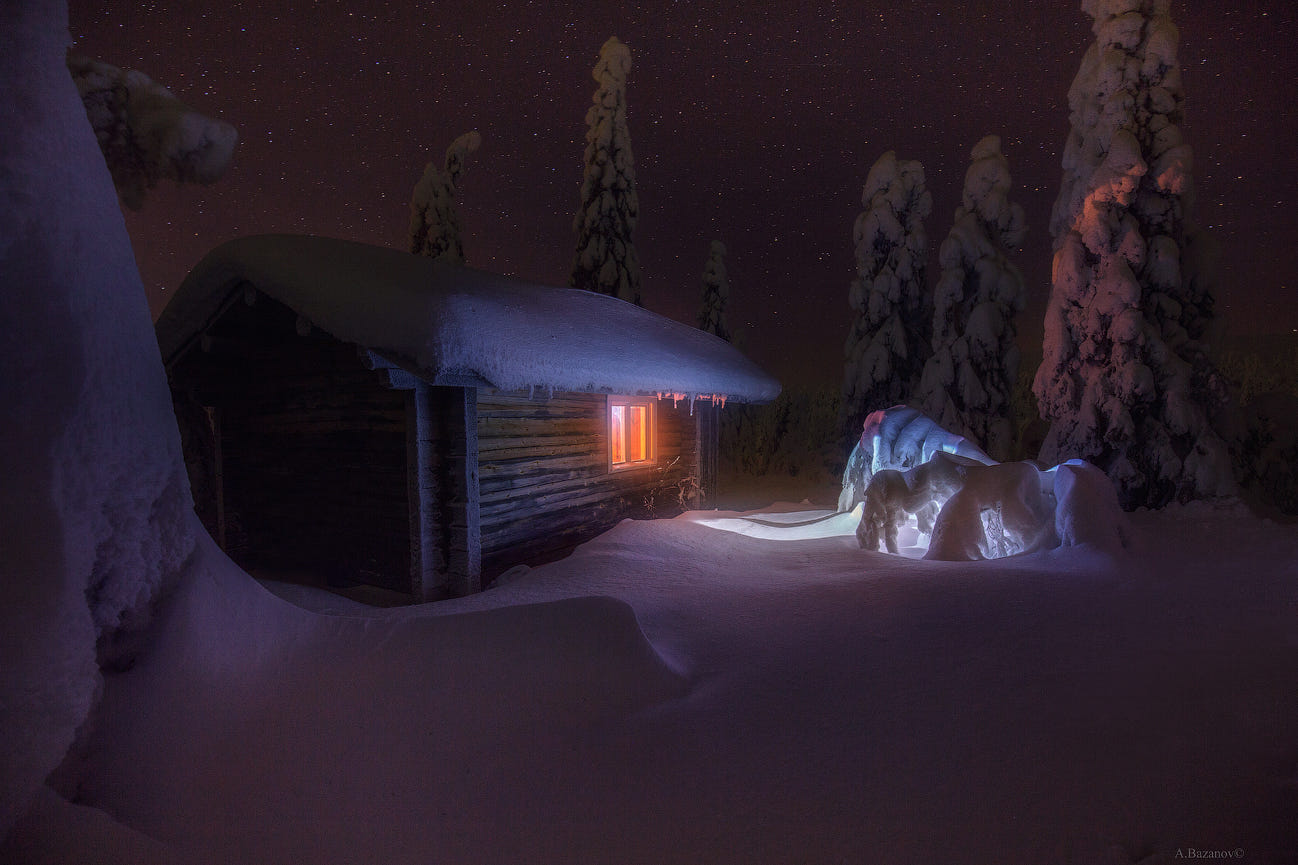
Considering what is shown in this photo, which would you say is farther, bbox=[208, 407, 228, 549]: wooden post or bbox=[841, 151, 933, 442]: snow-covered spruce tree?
bbox=[841, 151, 933, 442]: snow-covered spruce tree

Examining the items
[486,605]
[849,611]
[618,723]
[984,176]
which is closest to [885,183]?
[984,176]

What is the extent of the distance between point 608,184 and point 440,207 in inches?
314

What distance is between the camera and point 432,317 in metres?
6.54

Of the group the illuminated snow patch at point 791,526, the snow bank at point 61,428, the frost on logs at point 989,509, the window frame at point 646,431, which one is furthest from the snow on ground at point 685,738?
the window frame at point 646,431

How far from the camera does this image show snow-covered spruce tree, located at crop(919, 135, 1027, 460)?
14.2 meters

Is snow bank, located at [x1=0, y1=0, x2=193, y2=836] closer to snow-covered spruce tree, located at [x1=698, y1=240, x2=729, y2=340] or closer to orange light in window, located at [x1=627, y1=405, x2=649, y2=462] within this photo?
orange light in window, located at [x1=627, y1=405, x2=649, y2=462]

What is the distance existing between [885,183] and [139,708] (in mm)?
17949

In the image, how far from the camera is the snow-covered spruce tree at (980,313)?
14203mm

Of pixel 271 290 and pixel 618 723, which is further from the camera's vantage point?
pixel 271 290

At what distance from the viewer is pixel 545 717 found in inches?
136

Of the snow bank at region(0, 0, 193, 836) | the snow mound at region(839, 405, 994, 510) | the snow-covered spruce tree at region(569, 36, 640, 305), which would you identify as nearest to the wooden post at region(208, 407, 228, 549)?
the snow bank at region(0, 0, 193, 836)

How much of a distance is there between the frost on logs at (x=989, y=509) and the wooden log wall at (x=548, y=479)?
3.94 m

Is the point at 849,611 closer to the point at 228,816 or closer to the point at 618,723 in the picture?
the point at 618,723

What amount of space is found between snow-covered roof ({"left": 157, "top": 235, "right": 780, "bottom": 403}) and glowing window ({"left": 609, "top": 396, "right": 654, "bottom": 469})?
1036mm
